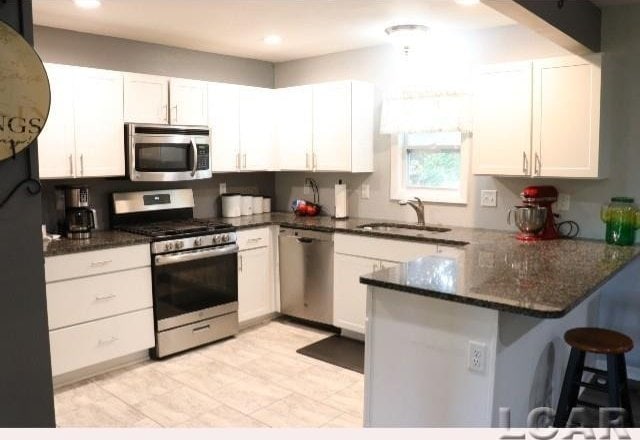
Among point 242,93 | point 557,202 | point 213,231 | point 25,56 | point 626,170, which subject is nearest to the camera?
point 25,56

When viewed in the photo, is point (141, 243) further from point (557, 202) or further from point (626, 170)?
point (626, 170)

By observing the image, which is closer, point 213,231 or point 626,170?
point 626,170

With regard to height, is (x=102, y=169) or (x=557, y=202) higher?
(x=102, y=169)

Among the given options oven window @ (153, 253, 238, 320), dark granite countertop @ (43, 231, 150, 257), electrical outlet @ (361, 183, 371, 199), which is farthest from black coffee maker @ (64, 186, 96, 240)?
electrical outlet @ (361, 183, 371, 199)

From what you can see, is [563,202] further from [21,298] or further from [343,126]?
[21,298]

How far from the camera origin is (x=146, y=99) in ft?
12.8

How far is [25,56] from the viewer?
153 centimetres

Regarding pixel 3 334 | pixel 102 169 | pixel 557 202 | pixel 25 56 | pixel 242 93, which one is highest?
pixel 242 93

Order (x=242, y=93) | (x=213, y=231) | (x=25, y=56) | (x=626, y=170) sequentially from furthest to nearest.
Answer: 1. (x=242, y=93)
2. (x=213, y=231)
3. (x=626, y=170)
4. (x=25, y=56)

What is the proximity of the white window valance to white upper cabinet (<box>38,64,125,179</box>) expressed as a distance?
205 cm

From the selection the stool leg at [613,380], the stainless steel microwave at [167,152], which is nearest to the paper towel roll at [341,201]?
the stainless steel microwave at [167,152]

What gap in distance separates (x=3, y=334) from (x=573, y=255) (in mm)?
2715

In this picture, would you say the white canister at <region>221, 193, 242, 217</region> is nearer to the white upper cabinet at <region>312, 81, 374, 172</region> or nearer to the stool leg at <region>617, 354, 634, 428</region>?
the white upper cabinet at <region>312, 81, 374, 172</region>

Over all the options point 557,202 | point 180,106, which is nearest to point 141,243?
point 180,106
